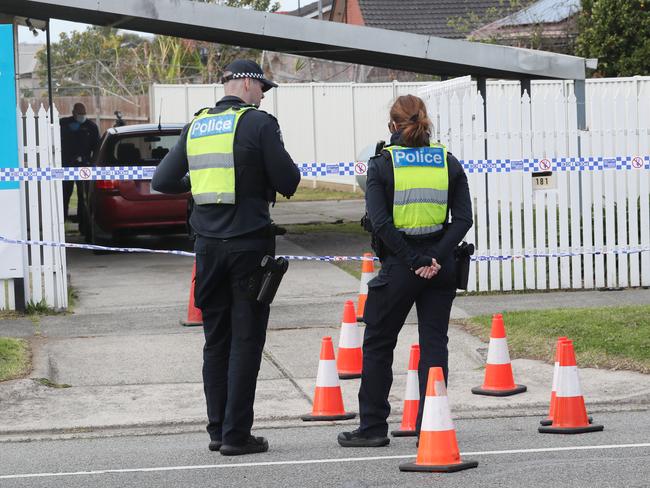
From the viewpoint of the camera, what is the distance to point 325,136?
27.1 m

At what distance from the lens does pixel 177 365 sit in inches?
382

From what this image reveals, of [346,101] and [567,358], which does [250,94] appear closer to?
[567,358]

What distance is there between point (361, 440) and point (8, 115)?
5939 millimetres

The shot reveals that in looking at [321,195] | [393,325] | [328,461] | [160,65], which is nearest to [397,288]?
[393,325]

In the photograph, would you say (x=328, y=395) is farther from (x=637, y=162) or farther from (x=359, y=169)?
(x=637, y=162)

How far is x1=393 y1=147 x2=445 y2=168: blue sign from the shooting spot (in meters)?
6.73

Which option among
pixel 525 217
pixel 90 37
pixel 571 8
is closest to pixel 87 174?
pixel 525 217

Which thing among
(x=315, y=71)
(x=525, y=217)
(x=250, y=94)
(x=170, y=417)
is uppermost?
(x=315, y=71)

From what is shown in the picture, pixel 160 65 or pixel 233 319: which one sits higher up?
pixel 160 65

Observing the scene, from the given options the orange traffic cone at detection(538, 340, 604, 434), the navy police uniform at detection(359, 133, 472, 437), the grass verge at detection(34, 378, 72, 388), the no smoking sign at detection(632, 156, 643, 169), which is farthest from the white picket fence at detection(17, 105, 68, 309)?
the orange traffic cone at detection(538, 340, 604, 434)

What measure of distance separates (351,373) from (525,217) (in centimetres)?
383

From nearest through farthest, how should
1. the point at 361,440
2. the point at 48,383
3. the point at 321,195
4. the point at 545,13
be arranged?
the point at 361,440 < the point at 48,383 < the point at 321,195 < the point at 545,13

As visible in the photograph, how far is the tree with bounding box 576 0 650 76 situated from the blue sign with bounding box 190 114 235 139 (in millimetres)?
18458

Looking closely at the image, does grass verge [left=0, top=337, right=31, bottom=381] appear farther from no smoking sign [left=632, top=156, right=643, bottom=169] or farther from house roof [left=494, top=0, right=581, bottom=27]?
house roof [left=494, top=0, right=581, bottom=27]
